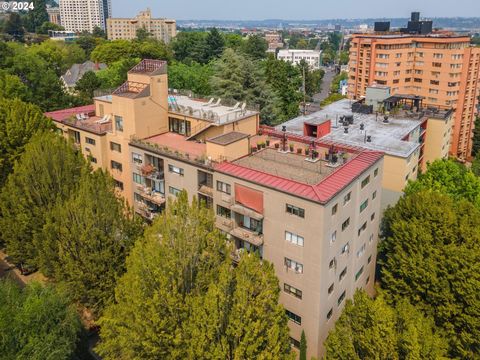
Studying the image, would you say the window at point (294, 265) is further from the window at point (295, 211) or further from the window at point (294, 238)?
the window at point (295, 211)

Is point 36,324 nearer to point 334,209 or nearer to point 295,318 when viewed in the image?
point 295,318

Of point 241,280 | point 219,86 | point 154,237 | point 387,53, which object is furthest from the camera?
point 387,53

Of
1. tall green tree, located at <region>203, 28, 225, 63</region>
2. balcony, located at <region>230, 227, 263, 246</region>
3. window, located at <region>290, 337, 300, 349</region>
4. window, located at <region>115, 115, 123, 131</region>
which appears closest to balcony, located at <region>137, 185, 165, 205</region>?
window, located at <region>115, 115, 123, 131</region>

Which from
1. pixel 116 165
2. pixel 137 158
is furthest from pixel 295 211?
pixel 116 165

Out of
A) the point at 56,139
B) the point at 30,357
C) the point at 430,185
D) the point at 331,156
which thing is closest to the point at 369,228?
the point at 331,156

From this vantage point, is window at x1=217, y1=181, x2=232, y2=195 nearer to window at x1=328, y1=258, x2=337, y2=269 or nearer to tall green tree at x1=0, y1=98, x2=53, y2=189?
window at x1=328, y1=258, x2=337, y2=269

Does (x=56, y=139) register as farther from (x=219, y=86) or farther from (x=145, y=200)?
(x=219, y=86)
